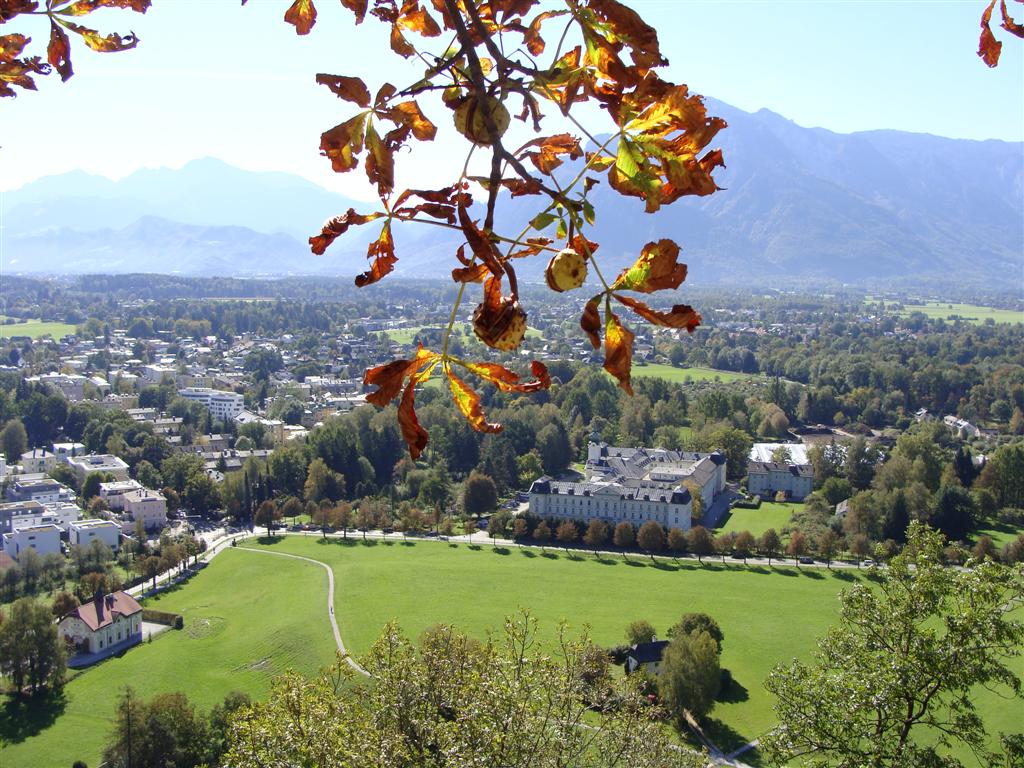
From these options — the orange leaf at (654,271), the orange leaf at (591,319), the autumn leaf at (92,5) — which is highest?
the autumn leaf at (92,5)

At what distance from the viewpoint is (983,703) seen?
72.3 feet

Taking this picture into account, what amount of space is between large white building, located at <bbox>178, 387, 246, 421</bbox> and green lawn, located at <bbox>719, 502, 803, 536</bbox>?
132 ft

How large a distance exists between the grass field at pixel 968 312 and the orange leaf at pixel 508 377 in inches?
5203

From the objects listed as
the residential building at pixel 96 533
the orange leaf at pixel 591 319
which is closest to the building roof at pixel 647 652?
the orange leaf at pixel 591 319

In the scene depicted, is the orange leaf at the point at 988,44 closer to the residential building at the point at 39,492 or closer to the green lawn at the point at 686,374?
the residential building at the point at 39,492

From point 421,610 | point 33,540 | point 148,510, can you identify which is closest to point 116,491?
point 148,510

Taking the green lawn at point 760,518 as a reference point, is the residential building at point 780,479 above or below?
above

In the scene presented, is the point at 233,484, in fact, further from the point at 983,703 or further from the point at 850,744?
the point at 850,744

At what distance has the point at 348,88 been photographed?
137 centimetres

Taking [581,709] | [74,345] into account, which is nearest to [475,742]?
[581,709]

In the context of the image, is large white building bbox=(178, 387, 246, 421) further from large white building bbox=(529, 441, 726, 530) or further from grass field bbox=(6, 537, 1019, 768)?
large white building bbox=(529, 441, 726, 530)

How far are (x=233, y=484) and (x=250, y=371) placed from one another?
42.2 meters

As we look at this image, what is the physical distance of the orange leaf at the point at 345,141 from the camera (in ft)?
4.54

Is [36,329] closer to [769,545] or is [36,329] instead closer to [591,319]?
[769,545]
